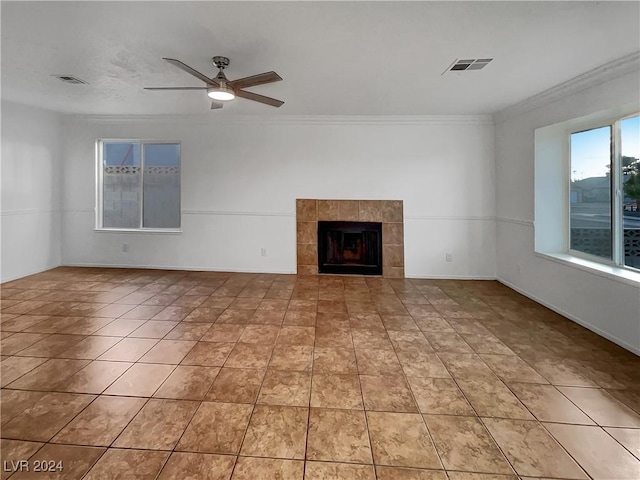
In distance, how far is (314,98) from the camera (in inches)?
154

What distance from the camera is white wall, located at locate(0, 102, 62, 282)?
4367 mm

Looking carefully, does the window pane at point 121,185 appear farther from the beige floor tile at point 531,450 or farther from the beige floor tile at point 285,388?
the beige floor tile at point 531,450

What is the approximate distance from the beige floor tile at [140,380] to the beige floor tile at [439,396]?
69.8 inches

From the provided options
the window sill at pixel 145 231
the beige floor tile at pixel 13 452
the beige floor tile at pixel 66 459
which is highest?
the window sill at pixel 145 231

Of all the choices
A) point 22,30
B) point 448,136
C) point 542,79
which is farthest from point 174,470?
point 448,136

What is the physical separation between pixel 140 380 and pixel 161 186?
161 inches

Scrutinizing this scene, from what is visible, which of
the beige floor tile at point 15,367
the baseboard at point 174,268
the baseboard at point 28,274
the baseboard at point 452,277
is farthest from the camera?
the baseboard at point 174,268

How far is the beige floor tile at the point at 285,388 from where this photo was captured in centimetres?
189

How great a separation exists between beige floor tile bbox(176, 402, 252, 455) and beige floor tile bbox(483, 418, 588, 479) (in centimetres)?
141

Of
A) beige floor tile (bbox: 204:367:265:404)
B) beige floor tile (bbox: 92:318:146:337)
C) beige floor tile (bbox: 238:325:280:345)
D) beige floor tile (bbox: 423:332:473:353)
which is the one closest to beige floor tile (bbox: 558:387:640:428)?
beige floor tile (bbox: 423:332:473:353)

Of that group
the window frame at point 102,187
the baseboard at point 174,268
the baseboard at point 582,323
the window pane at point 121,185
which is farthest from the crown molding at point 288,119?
the baseboard at point 582,323

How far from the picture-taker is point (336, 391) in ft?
6.55

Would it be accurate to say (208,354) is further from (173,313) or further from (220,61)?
(220,61)

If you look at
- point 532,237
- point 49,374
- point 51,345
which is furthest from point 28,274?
point 532,237
